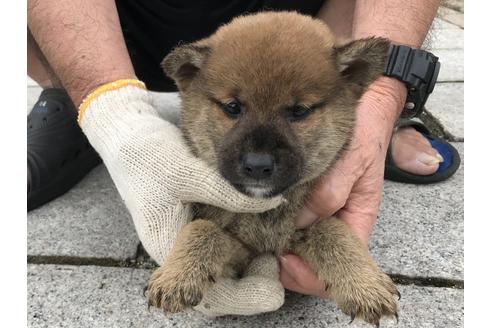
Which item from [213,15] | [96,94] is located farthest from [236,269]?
[213,15]

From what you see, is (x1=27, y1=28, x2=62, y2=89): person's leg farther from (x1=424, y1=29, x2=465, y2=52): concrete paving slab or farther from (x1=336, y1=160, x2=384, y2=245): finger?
(x1=424, y1=29, x2=465, y2=52): concrete paving slab

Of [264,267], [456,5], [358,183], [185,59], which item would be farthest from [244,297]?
[456,5]

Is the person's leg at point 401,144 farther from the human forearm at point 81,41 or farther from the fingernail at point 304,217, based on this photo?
the human forearm at point 81,41

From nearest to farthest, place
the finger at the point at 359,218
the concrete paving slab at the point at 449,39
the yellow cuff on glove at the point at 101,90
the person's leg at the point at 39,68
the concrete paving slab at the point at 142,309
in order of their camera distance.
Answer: the concrete paving slab at the point at 142,309 → the finger at the point at 359,218 → the yellow cuff on glove at the point at 101,90 → the person's leg at the point at 39,68 → the concrete paving slab at the point at 449,39

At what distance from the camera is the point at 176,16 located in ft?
10.2

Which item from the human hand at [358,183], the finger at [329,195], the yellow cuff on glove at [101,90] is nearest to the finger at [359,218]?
the human hand at [358,183]

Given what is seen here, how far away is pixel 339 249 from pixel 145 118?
1023mm

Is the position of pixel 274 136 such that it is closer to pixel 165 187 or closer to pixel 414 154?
pixel 165 187

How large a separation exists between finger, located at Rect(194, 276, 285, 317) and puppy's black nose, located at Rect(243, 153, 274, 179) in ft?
1.53

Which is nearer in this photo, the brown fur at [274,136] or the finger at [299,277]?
the brown fur at [274,136]

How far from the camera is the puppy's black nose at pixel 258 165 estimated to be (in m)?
1.66

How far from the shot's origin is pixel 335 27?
308cm

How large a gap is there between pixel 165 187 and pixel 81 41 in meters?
1.02

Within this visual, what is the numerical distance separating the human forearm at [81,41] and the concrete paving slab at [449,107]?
2.60 meters
